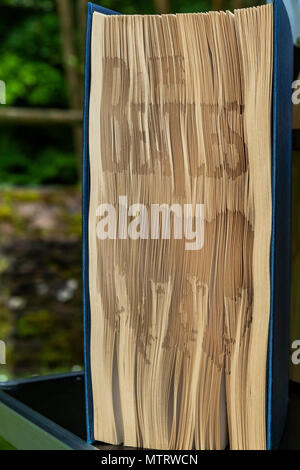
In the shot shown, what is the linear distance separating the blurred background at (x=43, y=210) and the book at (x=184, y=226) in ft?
5.36

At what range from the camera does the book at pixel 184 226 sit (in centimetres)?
42

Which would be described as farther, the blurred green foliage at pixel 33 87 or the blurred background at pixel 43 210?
the blurred green foliage at pixel 33 87

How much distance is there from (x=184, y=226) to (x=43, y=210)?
7.67 ft

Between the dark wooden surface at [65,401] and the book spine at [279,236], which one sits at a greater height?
the book spine at [279,236]

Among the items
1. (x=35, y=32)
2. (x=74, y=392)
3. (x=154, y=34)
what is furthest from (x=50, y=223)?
(x=154, y=34)

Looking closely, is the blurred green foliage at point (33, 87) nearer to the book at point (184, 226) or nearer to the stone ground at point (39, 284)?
the stone ground at point (39, 284)

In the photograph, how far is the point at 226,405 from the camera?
44 cm

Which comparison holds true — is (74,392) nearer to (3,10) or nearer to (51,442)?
(51,442)

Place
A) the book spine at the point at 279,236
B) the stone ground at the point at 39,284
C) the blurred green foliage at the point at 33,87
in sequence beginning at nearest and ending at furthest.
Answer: the book spine at the point at 279,236, the stone ground at the point at 39,284, the blurred green foliage at the point at 33,87

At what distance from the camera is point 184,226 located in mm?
442

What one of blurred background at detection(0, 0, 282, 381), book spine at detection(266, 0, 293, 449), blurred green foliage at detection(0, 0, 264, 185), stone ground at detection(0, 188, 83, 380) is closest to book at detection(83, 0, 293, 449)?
book spine at detection(266, 0, 293, 449)

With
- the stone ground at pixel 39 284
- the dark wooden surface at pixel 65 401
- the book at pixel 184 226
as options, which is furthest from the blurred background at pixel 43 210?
the book at pixel 184 226

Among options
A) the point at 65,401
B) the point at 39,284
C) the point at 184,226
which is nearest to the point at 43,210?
the point at 39,284

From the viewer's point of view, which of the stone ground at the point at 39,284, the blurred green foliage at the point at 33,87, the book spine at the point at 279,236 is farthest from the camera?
the blurred green foliage at the point at 33,87
